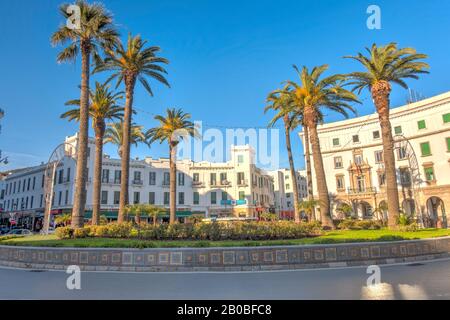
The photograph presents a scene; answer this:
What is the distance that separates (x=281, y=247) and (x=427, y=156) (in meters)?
36.5

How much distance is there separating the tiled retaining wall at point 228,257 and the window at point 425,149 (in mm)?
32797

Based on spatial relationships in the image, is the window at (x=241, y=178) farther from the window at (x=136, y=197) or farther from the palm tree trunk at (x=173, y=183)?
the palm tree trunk at (x=173, y=183)

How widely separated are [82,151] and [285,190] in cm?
6992

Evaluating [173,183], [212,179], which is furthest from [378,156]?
[173,183]

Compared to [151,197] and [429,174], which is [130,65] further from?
[429,174]

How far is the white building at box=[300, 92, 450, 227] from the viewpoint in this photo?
3806cm

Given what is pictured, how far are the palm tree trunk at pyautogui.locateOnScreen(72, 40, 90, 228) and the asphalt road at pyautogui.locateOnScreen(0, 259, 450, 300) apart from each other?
755cm

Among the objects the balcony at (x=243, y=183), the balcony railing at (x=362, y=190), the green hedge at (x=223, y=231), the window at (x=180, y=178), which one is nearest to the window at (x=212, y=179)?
the balcony at (x=243, y=183)

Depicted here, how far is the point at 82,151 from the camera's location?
19453 millimetres

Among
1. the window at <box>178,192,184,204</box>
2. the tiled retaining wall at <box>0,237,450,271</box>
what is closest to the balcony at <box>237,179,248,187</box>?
the window at <box>178,192,184,204</box>
